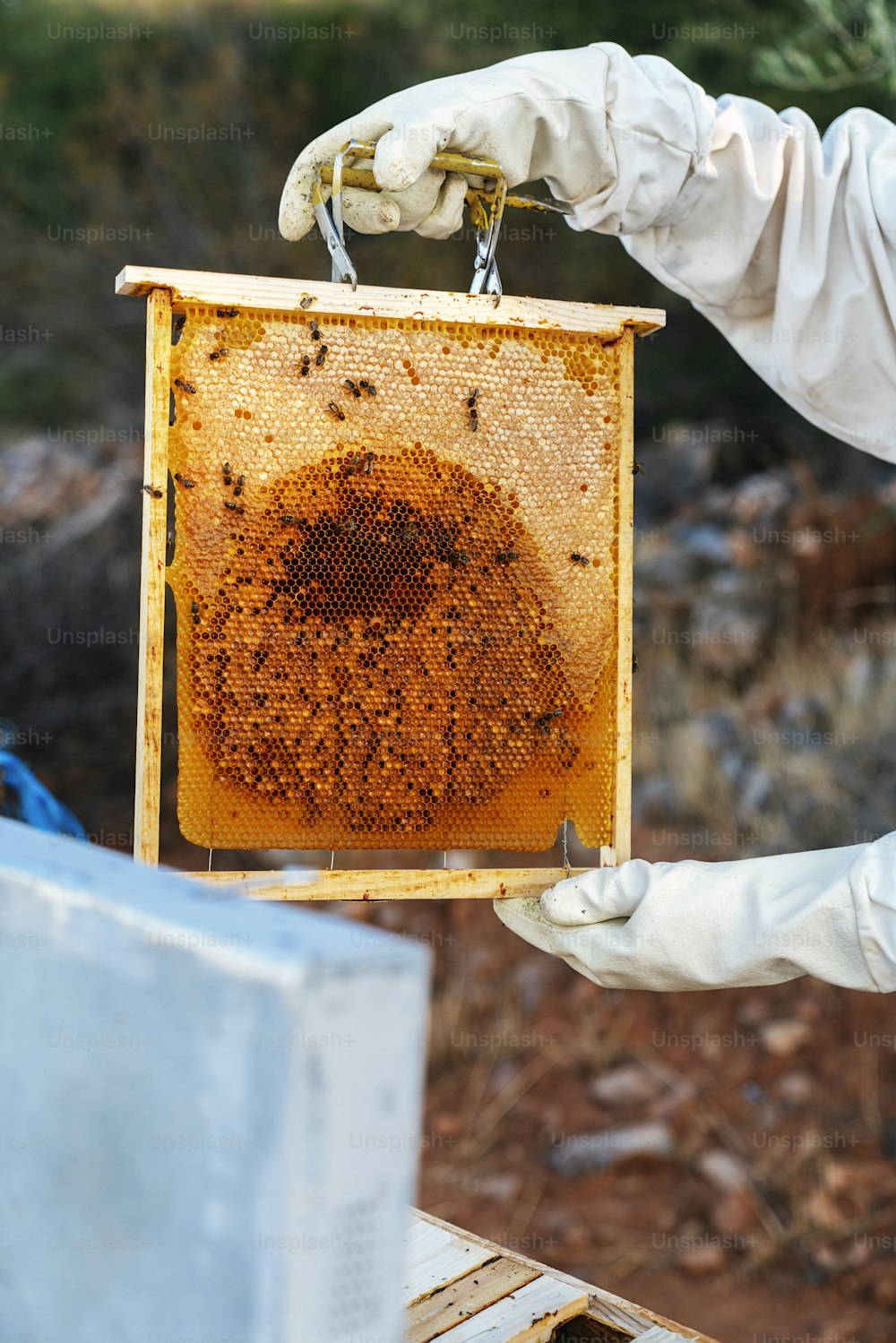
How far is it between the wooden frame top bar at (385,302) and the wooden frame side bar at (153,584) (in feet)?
0.17

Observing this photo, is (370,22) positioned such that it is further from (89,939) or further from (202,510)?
(89,939)

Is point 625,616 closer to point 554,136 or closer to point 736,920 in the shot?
point 736,920

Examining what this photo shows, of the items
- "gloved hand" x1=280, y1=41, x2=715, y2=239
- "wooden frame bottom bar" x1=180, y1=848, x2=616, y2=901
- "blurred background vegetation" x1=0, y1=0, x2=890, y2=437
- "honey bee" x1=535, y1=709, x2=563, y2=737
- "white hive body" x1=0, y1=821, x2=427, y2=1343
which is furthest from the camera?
"blurred background vegetation" x1=0, y1=0, x2=890, y2=437

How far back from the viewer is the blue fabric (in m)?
2.70

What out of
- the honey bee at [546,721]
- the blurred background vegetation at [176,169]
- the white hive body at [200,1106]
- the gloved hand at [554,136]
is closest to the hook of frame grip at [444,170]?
the gloved hand at [554,136]

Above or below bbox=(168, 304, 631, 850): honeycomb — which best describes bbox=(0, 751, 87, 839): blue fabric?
below

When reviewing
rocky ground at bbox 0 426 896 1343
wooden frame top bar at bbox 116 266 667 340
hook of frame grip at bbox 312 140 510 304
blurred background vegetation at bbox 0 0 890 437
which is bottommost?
rocky ground at bbox 0 426 896 1343

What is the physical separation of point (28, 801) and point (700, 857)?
3.83 meters

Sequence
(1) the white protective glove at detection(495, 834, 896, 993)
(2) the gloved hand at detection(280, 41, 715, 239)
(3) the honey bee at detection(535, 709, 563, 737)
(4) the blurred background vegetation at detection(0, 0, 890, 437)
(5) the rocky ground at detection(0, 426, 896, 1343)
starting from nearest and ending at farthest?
(1) the white protective glove at detection(495, 834, 896, 993) < (2) the gloved hand at detection(280, 41, 715, 239) < (3) the honey bee at detection(535, 709, 563, 737) < (5) the rocky ground at detection(0, 426, 896, 1343) < (4) the blurred background vegetation at detection(0, 0, 890, 437)

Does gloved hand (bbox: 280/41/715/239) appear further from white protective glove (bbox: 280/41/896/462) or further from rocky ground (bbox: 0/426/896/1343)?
rocky ground (bbox: 0/426/896/1343)

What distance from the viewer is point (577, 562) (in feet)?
7.91

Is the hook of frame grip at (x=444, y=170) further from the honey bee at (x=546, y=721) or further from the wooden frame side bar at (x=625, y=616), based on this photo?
the honey bee at (x=546, y=721)

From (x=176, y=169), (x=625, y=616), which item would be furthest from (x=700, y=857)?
(x=176, y=169)

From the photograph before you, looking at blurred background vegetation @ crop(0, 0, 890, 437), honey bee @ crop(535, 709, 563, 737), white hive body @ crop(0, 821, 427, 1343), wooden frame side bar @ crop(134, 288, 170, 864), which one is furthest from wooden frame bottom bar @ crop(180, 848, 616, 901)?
blurred background vegetation @ crop(0, 0, 890, 437)
